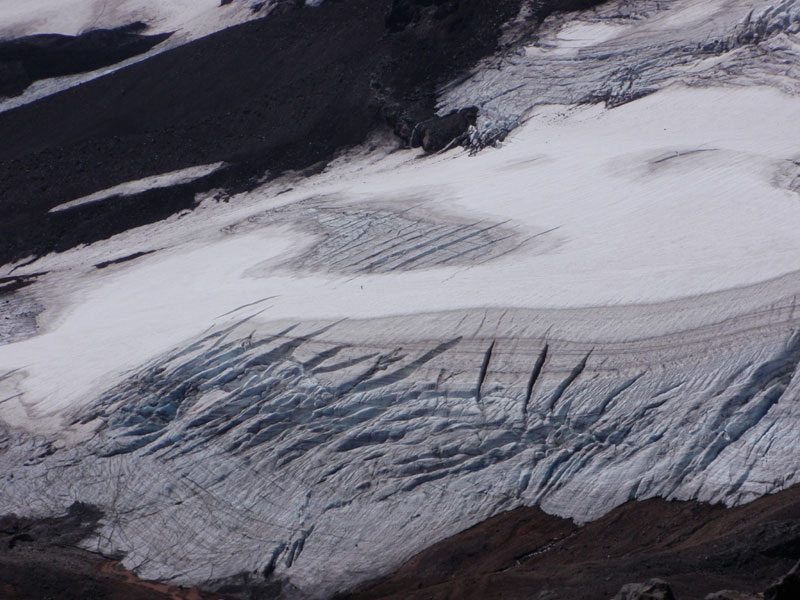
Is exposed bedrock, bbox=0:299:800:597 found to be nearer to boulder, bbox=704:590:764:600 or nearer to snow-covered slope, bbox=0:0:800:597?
snow-covered slope, bbox=0:0:800:597

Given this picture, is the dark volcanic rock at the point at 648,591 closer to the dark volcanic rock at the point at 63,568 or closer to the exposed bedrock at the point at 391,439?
the exposed bedrock at the point at 391,439

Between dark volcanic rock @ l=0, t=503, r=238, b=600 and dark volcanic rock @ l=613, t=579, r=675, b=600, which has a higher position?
dark volcanic rock @ l=613, t=579, r=675, b=600

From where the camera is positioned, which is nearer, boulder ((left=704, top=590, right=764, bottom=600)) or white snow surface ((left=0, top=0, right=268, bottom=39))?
boulder ((left=704, top=590, right=764, bottom=600))

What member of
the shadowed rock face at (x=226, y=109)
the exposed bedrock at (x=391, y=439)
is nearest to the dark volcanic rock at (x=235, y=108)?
the shadowed rock face at (x=226, y=109)

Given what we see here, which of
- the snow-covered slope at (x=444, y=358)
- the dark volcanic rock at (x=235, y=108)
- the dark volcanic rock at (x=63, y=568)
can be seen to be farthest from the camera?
the dark volcanic rock at (x=235, y=108)

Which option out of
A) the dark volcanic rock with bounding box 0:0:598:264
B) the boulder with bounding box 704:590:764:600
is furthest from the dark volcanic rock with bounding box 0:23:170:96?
→ the boulder with bounding box 704:590:764:600

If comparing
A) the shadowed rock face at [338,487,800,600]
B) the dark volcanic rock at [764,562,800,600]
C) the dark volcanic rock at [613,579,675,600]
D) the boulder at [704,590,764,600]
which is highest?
the dark volcanic rock at [764,562,800,600]

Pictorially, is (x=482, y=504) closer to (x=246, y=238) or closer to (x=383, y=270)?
(x=383, y=270)
